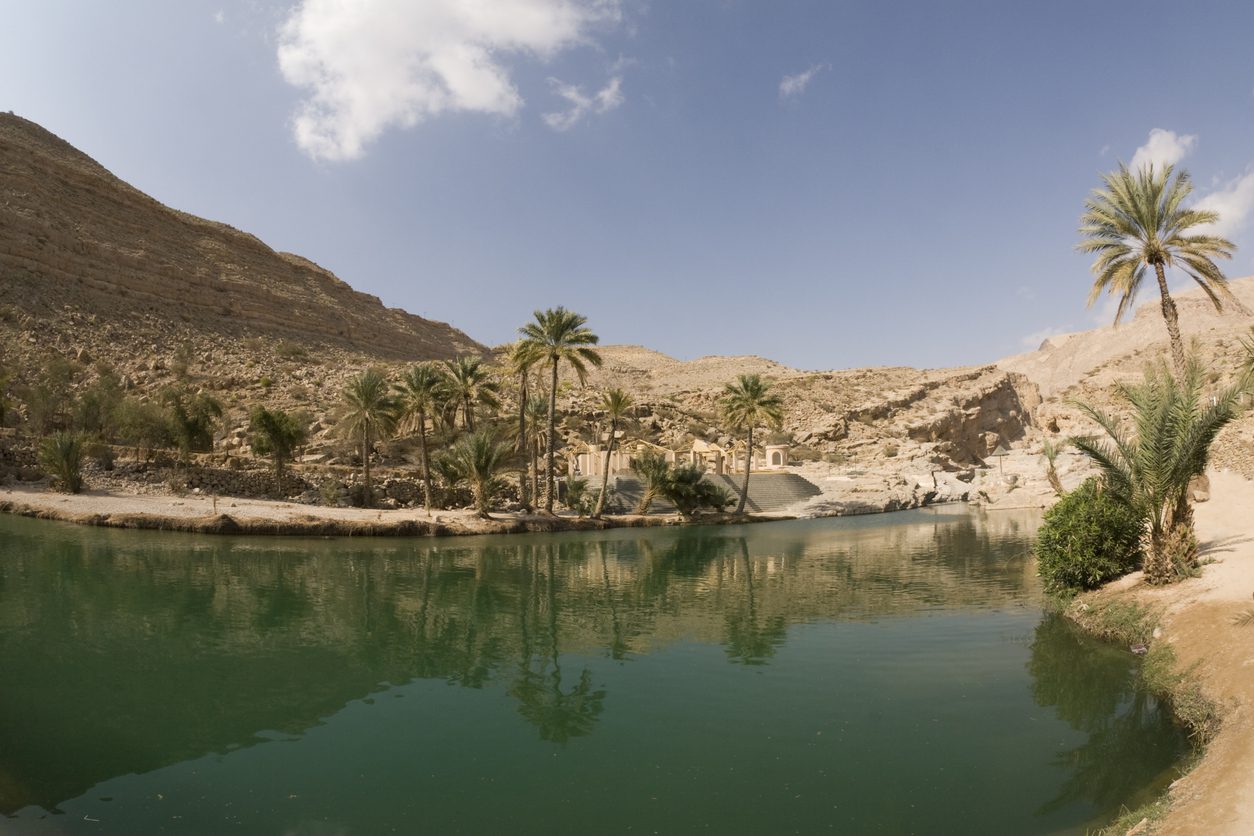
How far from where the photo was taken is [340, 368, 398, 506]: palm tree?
37.9 m

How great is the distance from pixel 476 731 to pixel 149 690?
18.4ft

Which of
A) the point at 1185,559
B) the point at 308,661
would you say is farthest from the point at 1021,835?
the point at 308,661

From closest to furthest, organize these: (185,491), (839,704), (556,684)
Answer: (839,704) < (556,684) < (185,491)

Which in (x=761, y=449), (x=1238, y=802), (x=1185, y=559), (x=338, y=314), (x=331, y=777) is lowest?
(x=331, y=777)

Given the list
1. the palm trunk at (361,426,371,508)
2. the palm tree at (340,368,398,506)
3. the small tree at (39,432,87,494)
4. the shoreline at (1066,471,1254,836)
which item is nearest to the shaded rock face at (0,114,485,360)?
the small tree at (39,432,87,494)

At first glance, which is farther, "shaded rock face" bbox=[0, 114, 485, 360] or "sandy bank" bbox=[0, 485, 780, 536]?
"shaded rock face" bbox=[0, 114, 485, 360]

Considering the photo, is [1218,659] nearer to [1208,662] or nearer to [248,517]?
[1208,662]

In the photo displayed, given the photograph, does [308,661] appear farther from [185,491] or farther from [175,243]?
[175,243]

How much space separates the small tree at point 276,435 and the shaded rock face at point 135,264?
3726cm

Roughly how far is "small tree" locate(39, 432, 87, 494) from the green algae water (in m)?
18.2

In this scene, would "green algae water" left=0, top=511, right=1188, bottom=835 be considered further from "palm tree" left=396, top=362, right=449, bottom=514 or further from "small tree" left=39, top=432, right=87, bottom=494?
"palm tree" left=396, top=362, right=449, bottom=514

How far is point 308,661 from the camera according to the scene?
41.5ft

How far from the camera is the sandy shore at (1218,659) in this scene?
5832 mm

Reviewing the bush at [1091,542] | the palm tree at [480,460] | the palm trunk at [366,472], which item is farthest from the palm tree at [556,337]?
the bush at [1091,542]
